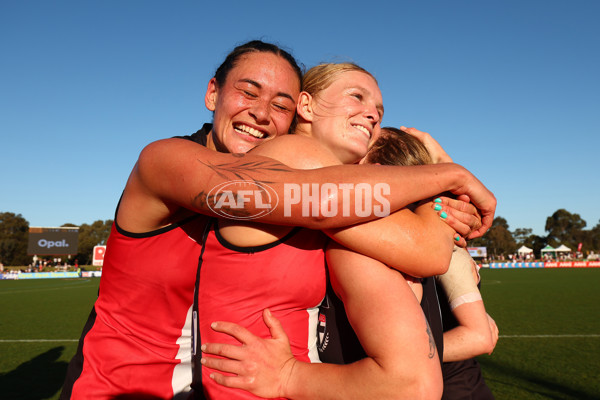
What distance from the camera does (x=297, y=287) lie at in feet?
5.24

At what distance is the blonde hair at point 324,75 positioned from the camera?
2.37 metres

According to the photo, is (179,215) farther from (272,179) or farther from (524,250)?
(524,250)

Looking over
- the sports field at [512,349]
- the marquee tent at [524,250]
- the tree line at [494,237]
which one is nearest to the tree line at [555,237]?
the tree line at [494,237]

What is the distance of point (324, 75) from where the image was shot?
Answer: 2.40 metres

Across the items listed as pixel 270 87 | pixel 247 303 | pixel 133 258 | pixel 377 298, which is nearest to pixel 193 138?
pixel 270 87

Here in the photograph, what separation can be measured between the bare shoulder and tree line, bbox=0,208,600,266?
75.3 m

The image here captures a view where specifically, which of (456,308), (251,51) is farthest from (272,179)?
(456,308)

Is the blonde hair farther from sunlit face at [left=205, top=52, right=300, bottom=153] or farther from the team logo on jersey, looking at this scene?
the team logo on jersey

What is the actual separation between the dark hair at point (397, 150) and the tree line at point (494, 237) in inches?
2954

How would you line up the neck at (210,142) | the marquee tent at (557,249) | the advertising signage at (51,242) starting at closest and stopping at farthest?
the neck at (210,142) < the advertising signage at (51,242) < the marquee tent at (557,249)

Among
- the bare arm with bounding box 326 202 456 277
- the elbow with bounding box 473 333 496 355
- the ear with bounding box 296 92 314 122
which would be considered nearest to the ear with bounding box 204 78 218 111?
the ear with bounding box 296 92 314 122

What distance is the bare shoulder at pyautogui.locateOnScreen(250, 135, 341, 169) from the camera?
5.30 ft

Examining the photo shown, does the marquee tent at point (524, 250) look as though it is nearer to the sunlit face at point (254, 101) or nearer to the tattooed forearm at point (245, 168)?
the sunlit face at point (254, 101)

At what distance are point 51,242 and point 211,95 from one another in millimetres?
53905
